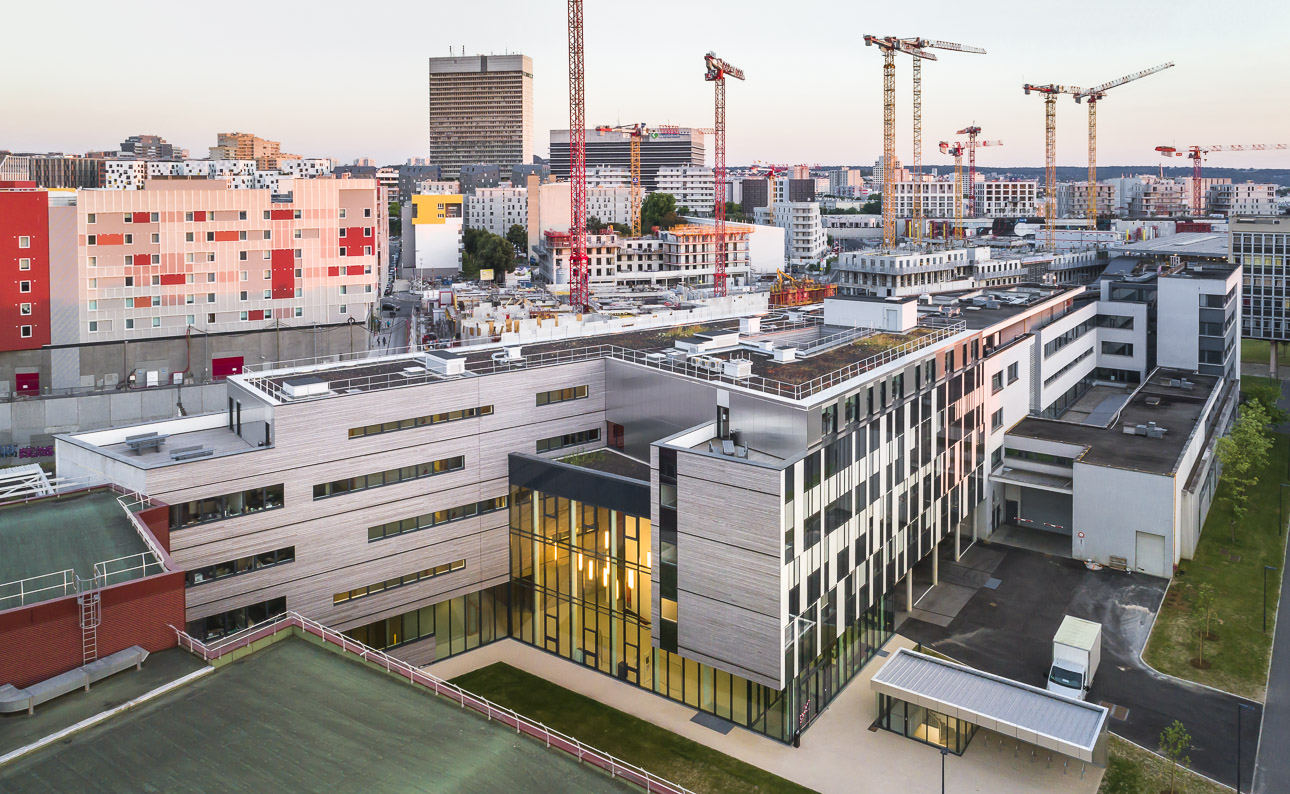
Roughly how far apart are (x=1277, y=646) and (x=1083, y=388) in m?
40.0

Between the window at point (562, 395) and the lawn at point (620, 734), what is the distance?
1257 cm

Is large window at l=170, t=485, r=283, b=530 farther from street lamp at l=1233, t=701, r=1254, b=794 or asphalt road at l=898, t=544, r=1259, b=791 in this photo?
street lamp at l=1233, t=701, r=1254, b=794

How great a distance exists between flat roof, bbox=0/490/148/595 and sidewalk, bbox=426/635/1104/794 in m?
19.5

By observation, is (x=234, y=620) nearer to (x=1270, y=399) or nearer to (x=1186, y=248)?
(x=1270, y=399)

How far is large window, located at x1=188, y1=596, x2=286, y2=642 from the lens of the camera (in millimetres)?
38250

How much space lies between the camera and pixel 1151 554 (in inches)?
2216

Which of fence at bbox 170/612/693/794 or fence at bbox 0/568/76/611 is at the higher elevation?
fence at bbox 0/568/76/611

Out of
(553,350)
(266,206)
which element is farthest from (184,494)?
(266,206)

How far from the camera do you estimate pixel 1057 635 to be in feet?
144

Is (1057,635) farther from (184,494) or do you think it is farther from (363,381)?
(184,494)

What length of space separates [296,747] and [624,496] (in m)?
19.3

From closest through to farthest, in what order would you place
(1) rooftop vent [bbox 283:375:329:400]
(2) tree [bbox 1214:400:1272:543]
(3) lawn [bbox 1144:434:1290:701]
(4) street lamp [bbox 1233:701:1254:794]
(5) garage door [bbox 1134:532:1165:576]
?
(4) street lamp [bbox 1233:701:1254:794] → (1) rooftop vent [bbox 283:375:329:400] → (3) lawn [bbox 1144:434:1290:701] → (5) garage door [bbox 1134:532:1165:576] → (2) tree [bbox 1214:400:1272:543]

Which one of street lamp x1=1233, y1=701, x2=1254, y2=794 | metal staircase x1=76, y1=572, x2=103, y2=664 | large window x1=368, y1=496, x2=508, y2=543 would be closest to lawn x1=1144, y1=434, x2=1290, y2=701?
street lamp x1=1233, y1=701, x2=1254, y2=794

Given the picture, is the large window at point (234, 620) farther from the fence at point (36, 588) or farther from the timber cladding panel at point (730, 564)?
the timber cladding panel at point (730, 564)
